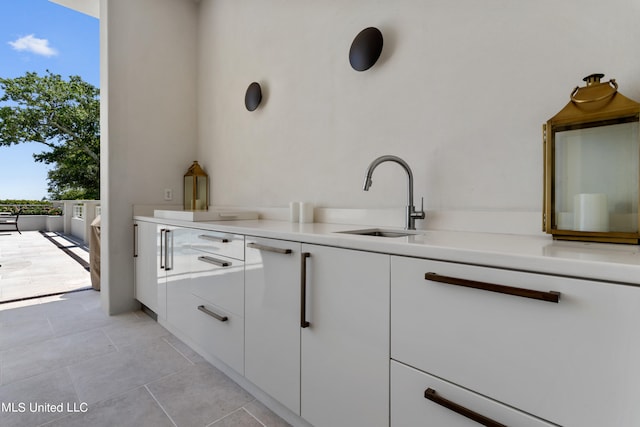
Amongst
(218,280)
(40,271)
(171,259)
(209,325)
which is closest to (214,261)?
(218,280)

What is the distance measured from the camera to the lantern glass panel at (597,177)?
86 cm

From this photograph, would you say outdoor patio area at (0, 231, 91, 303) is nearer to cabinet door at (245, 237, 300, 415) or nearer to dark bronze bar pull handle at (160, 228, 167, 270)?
dark bronze bar pull handle at (160, 228, 167, 270)

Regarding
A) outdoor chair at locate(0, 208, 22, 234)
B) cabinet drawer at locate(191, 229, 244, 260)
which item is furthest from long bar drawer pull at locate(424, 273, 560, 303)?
outdoor chair at locate(0, 208, 22, 234)

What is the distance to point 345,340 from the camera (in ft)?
3.13

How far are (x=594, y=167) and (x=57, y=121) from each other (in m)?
12.9

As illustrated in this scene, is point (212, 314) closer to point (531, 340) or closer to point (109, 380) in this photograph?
point (109, 380)

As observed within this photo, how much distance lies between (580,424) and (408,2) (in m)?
1.63

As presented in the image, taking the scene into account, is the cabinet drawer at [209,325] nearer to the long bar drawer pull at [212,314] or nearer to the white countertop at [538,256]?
the long bar drawer pull at [212,314]

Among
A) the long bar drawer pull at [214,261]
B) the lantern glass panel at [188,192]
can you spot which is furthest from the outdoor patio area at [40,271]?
the long bar drawer pull at [214,261]

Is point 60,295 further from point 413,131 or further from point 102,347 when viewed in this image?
point 413,131

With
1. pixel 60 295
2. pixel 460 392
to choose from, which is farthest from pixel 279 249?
pixel 60 295

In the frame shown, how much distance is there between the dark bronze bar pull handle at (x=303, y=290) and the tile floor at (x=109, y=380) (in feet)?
1.69

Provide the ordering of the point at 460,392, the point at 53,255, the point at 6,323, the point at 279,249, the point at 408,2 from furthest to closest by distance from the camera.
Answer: the point at 53,255, the point at 6,323, the point at 408,2, the point at 279,249, the point at 460,392

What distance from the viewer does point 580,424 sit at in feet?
1.83
